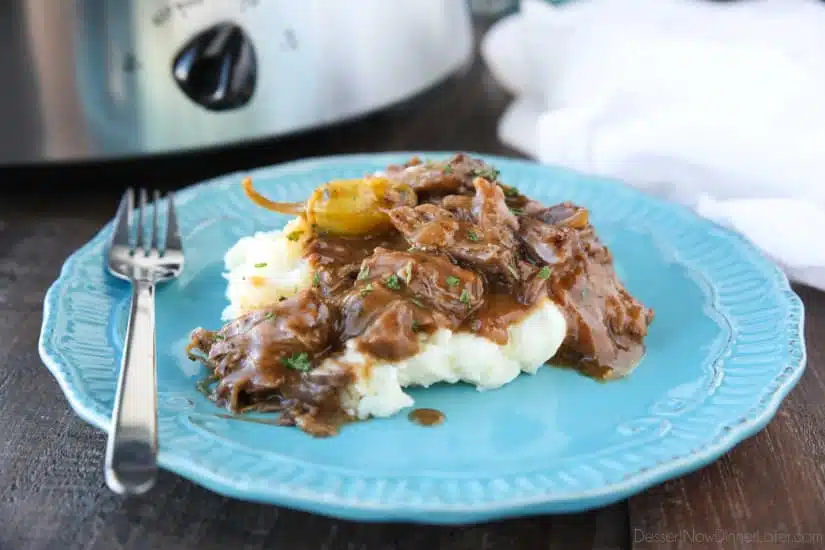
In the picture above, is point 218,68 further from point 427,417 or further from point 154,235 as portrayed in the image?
point 427,417

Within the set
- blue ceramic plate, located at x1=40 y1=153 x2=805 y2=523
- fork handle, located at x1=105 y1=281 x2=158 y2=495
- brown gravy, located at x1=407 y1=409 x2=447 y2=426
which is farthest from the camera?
brown gravy, located at x1=407 y1=409 x2=447 y2=426

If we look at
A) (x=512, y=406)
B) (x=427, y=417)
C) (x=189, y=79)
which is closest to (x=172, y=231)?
(x=189, y=79)

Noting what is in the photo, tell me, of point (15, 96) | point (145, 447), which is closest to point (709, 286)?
point (145, 447)

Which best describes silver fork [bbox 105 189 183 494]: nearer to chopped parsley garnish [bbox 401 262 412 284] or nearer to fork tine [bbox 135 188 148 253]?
fork tine [bbox 135 188 148 253]

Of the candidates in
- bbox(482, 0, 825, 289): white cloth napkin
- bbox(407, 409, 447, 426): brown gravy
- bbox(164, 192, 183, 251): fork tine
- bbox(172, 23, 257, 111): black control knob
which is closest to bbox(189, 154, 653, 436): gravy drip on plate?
bbox(407, 409, 447, 426): brown gravy

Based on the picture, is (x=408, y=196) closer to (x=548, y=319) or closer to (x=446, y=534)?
(x=548, y=319)

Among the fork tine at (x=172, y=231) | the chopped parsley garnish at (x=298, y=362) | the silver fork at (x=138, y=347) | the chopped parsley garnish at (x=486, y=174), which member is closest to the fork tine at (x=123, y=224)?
the silver fork at (x=138, y=347)
